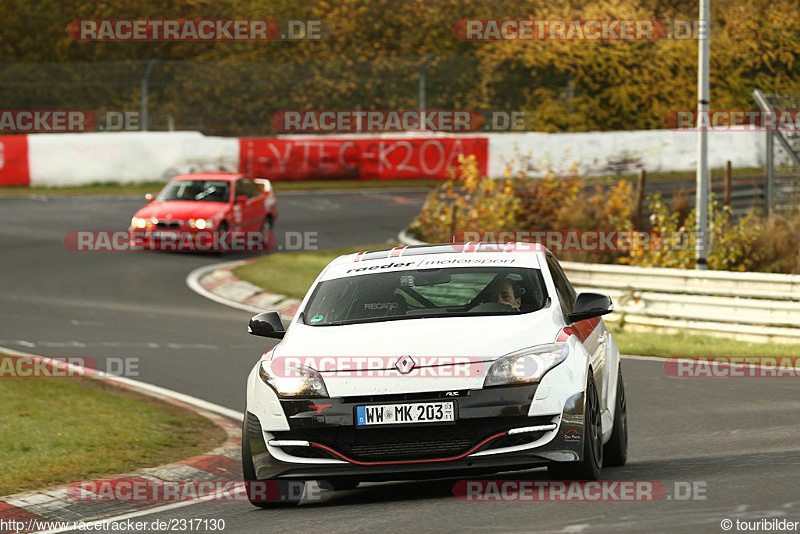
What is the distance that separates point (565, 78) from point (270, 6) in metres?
18.2

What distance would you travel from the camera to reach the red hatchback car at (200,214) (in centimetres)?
2712

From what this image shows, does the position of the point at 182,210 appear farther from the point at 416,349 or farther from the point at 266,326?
the point at 416,349

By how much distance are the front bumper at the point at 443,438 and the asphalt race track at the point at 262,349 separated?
0.78 ft

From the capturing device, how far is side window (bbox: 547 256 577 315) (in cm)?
933

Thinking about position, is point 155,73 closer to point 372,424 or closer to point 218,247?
point 218,247

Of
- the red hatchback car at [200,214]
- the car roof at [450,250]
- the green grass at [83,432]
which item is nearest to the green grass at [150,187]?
the red hatchback car at [200,214]

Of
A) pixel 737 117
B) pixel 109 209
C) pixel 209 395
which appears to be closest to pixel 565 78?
pixel 737 117

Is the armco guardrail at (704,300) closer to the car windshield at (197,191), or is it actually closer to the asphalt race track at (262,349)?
the asphalt race track at (262,349)

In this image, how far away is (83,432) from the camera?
39.2 feet

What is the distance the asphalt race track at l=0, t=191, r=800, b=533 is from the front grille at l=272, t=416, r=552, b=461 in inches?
12.2

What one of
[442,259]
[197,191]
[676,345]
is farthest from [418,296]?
[197,191]

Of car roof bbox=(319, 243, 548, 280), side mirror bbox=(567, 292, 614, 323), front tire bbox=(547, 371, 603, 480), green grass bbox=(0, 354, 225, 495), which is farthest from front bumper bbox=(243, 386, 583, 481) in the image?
green grass bbox=(0, 354, 225, 495)

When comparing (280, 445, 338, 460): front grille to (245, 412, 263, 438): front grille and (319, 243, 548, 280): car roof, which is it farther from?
(319, 243, 548, 280): car roof

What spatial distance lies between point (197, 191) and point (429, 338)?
20.6 meters
